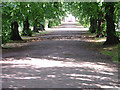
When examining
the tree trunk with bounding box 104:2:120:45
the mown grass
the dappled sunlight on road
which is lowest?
the mown grass

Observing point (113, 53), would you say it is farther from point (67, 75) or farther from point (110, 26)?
point (67, 75)

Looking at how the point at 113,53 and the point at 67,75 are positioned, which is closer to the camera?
the point at 67,75

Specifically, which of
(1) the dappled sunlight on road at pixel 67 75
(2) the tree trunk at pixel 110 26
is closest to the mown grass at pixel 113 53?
(1) the dappled sunlight on road at pixel 67 75

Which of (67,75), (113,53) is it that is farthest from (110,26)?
(67,75)

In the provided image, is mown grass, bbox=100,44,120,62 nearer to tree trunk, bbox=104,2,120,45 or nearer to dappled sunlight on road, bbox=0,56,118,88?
dappled sunlight on road, bbox=0,56,118,88

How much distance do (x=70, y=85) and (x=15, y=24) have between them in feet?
69.1

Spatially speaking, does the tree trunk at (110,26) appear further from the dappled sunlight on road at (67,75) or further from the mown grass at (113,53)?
the dappled sunlight on road at (67,75)

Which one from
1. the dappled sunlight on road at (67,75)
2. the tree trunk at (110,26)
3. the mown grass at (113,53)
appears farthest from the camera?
the tree trunk at (110,26)

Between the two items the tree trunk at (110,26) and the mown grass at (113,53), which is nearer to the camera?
the mown grass at (113,53)

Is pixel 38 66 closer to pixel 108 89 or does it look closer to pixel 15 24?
pixel 108 89

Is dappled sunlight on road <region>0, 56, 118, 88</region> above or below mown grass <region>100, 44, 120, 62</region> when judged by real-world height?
above

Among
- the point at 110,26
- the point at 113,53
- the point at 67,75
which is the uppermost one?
the point at 110,26

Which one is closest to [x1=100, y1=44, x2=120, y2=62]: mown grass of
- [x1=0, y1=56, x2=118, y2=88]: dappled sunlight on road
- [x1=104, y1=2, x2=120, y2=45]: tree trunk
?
[x1=0, y1=56, x2=118, y2=88]: dappled sunlight on road

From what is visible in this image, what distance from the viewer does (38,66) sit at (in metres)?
12.0
